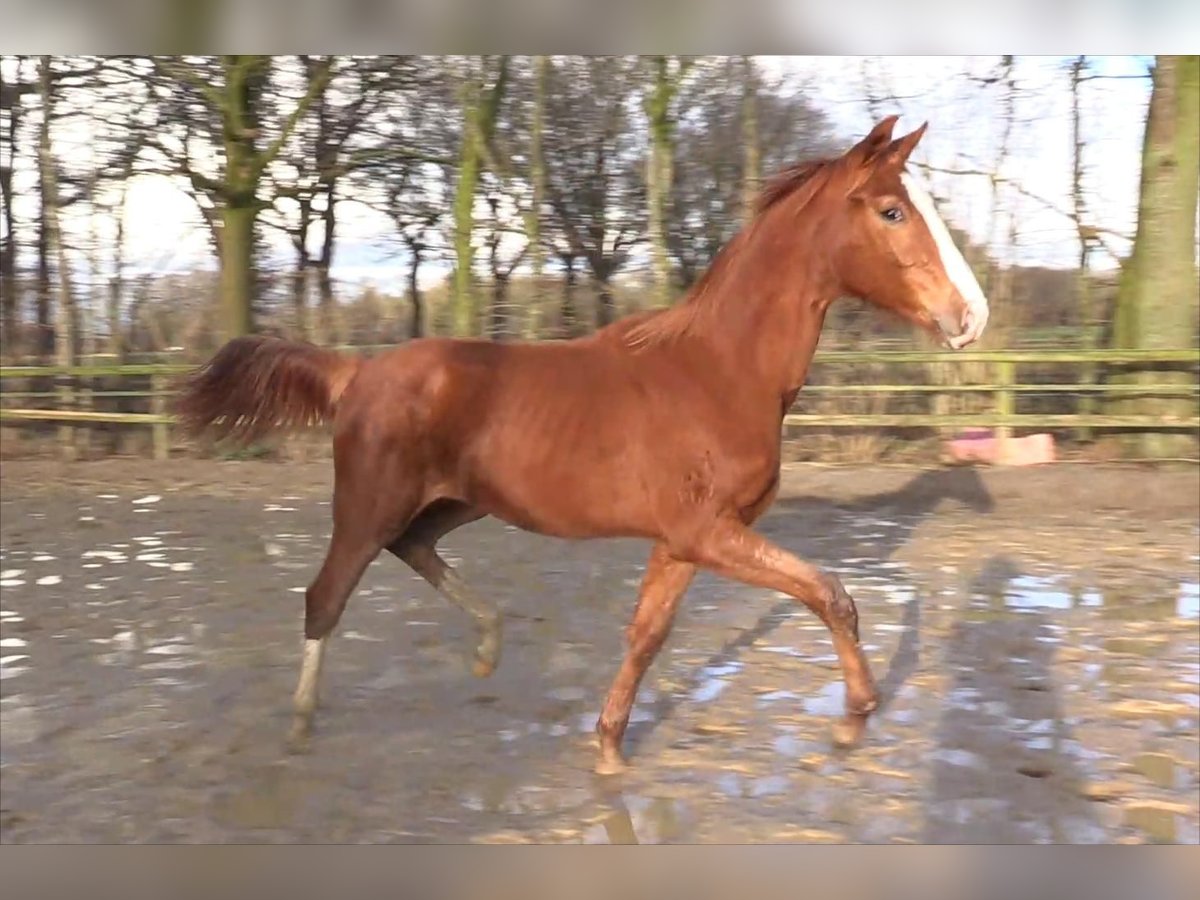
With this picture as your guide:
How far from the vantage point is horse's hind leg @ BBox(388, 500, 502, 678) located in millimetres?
3686

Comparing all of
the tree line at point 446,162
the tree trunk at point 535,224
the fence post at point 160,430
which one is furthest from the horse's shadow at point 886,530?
the fence post at point 160,430

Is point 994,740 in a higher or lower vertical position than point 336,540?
lower

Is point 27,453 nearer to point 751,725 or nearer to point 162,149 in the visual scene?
point 162,149

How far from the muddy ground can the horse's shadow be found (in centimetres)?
3

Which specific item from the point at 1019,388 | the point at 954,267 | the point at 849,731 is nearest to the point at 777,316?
the point at 954,267

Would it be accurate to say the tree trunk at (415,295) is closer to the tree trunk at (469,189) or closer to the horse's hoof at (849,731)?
the tree trunk at (469,189)

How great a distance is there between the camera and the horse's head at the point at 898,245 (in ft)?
9.04

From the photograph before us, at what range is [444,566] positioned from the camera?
12.4ft

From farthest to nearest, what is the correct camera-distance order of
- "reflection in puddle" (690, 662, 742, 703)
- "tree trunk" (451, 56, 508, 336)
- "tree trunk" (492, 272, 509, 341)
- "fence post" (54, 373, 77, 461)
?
"fence post" (54, 373, 77, 461), "tree trunk" (492, 272, 509, 341), "tree trunk" (451, 56, 508, 336), "reflection in puddle" (690, 662, 742, 703)

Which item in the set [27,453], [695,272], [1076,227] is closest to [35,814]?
[695,272]

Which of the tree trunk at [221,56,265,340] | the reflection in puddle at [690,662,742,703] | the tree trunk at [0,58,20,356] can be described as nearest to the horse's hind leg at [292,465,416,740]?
the reflection in puddle at [690,662,742,703]

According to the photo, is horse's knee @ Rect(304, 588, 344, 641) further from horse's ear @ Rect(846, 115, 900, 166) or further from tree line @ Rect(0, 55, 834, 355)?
tree line @ Rect(0, 55, 834, 355)

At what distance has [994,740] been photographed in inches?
132

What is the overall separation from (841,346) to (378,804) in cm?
751
